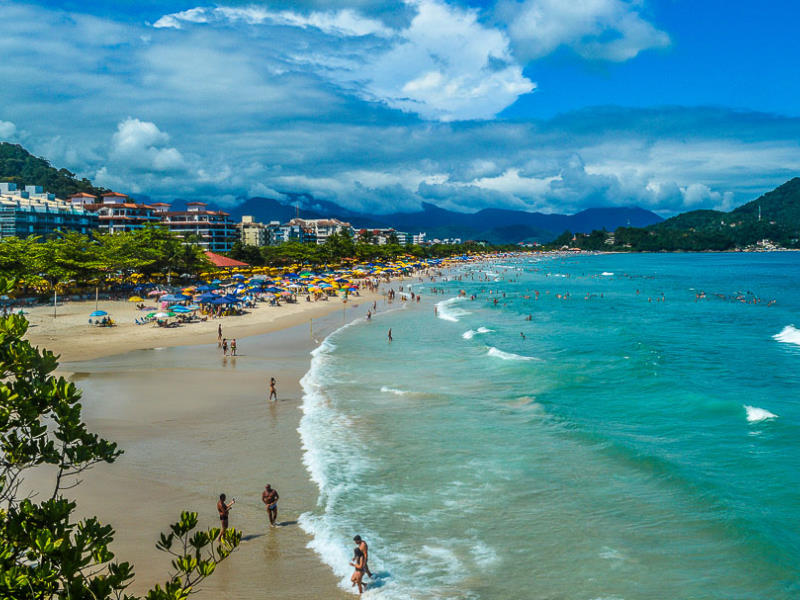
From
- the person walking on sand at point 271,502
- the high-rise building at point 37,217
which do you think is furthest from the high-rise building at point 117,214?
the person walking on sand at point 271,502

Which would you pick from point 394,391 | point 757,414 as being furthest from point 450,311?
point 757,414

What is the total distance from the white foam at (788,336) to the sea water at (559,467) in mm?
3377

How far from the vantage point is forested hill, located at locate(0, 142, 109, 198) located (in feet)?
455

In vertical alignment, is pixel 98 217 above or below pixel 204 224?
above

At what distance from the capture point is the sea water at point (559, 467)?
34.9 ft

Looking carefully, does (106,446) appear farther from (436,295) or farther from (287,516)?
(436,295)

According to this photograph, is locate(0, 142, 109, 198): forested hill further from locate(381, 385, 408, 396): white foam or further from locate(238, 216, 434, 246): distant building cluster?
→ locate(381, 385, 408, 396): white foam

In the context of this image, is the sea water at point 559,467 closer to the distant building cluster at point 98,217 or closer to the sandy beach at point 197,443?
the sandy beach at point 197,443

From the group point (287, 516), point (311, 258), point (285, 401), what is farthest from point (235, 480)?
point (311, 258)

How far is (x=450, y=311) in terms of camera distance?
51219 millimetres

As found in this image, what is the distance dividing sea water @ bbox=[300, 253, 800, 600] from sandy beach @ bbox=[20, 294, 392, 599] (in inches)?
32.1

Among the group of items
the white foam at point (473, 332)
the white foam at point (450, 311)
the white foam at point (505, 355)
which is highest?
the white foam at point (450, 311)

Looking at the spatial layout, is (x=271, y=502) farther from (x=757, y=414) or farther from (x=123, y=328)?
(x=123, y=328)

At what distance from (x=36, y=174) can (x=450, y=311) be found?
5630 inches
